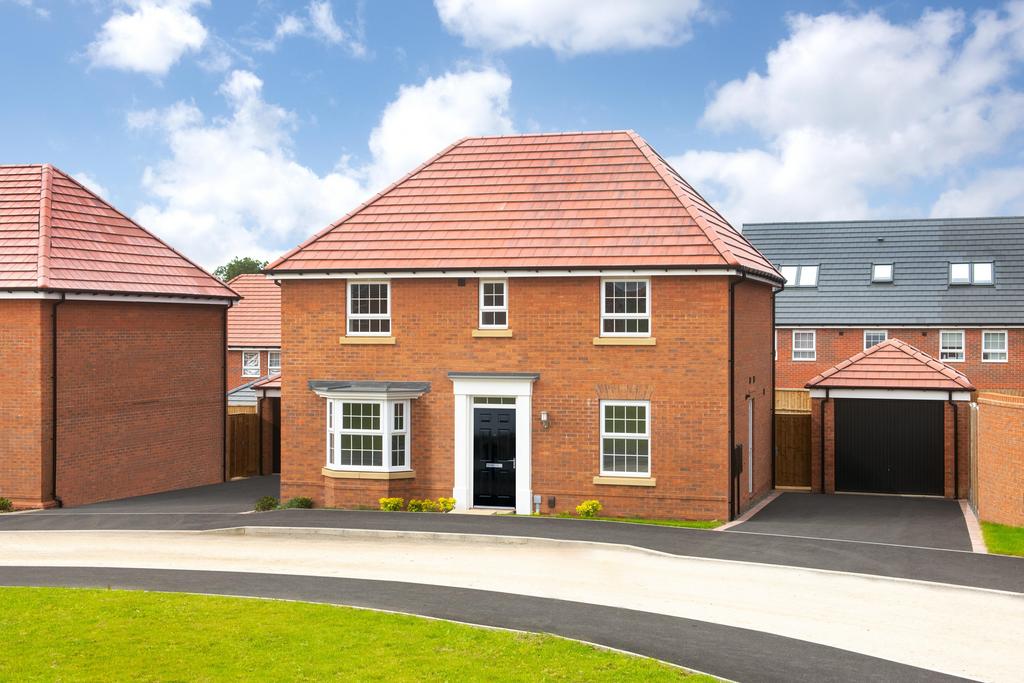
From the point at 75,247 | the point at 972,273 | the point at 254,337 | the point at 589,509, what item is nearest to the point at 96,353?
the point at 75,247

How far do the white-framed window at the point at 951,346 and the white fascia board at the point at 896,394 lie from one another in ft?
58.7

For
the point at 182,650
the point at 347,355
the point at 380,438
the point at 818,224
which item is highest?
the point at 818,224

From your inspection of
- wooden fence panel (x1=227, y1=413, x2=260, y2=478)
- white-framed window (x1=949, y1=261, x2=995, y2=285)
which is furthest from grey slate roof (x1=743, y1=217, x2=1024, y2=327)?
wooden fence panel (x1=227, y1=413, x2=260, y2=478)

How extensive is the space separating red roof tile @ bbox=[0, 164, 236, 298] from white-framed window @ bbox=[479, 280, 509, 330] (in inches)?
351

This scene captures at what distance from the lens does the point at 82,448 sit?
948 inches

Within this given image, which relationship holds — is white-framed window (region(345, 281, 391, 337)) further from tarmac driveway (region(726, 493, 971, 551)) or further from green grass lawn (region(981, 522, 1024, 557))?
green grass lawn (region(981, 522, 1024, 557))

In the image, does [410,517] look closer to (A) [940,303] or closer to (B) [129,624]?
(B) [129,624]

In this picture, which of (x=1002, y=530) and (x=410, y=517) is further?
(x=410, y=517)

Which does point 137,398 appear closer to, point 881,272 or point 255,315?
point 255,315

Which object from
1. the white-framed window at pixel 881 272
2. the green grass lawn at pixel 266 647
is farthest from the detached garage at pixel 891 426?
the white-framed window at pixel 881 272

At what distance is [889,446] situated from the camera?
2456 centimetres

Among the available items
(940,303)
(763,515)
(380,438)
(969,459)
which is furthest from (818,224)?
(380,438)

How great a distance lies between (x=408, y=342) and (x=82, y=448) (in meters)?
8.22

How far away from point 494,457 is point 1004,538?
31.1ft
